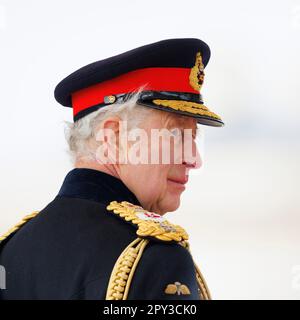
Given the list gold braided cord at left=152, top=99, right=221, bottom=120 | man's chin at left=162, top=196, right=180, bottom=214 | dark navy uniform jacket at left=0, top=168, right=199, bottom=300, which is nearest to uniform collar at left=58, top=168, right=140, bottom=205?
dark navy uniform jacket at left=0, top=168, right=199, bottom=300

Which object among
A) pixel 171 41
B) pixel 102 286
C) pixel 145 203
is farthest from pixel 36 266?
pixel 171 41

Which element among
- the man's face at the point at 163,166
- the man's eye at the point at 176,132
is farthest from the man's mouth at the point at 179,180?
the man's eye at the point at 176,132

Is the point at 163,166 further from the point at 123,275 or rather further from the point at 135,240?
the point at 123,275

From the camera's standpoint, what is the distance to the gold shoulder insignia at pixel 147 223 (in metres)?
1.50

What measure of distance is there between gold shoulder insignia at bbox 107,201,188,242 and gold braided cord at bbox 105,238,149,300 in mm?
61

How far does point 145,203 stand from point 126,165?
0.43 ft

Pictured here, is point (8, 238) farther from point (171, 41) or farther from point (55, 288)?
point (171, 41)

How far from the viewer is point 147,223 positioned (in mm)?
1536

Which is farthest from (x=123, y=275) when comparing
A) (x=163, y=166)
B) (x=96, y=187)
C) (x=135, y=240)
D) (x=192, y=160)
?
(x=192, y=160)

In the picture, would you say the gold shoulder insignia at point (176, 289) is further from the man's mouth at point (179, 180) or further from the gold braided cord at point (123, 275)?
the man's mouth at point (179, 180)

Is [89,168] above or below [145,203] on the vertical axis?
above

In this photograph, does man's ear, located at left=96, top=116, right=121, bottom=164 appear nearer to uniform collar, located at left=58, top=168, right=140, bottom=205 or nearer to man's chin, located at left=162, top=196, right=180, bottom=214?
uniform collar, located at left=58, top=168, right=140, bottom=205

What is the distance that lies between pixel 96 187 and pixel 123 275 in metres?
0.32
